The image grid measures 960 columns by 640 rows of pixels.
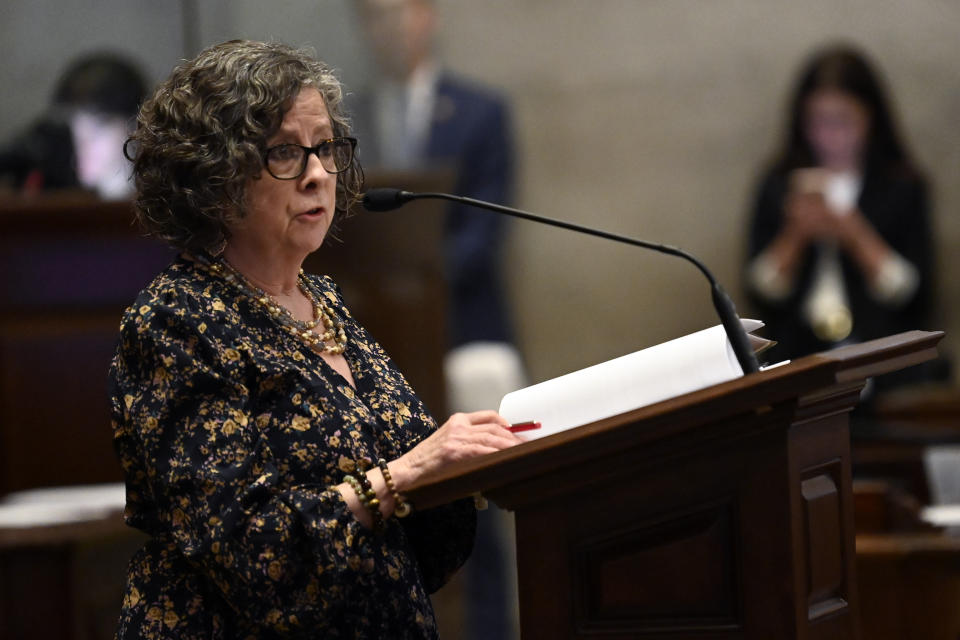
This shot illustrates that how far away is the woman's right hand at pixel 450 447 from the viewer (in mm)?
1788

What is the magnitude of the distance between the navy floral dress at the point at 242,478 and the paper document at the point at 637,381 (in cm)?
24

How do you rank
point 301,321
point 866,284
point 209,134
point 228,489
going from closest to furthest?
point 228,489, point 209,134, point 301,321, point 866,284

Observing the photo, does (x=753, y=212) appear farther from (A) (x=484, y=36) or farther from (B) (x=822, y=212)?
(A) (x=484, y=36)

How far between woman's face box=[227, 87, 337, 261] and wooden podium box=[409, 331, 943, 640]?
0.38 m

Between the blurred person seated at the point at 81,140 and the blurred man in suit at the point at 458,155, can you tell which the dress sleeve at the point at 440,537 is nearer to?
the blurred person seated at the point at 81,140

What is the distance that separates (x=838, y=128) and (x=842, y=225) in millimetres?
398

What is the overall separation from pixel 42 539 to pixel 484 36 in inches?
148

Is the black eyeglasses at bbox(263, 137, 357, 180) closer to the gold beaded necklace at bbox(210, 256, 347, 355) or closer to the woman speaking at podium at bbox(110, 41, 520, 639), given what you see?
the woman speaking at podium at bbox(110, 41, 520, 639)

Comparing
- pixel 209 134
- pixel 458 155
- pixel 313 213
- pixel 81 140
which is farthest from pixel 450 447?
pixel 458 155

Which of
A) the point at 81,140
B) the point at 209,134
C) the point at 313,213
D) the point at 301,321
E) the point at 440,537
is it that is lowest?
the point at 440,537

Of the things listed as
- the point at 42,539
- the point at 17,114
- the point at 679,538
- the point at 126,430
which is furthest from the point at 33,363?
the point at 679,538

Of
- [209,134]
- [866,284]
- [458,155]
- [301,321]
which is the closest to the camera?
A: [209,134]

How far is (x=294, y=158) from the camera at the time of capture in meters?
1.88

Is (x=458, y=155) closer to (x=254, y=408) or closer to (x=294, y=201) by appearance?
(x=294, y=201)
